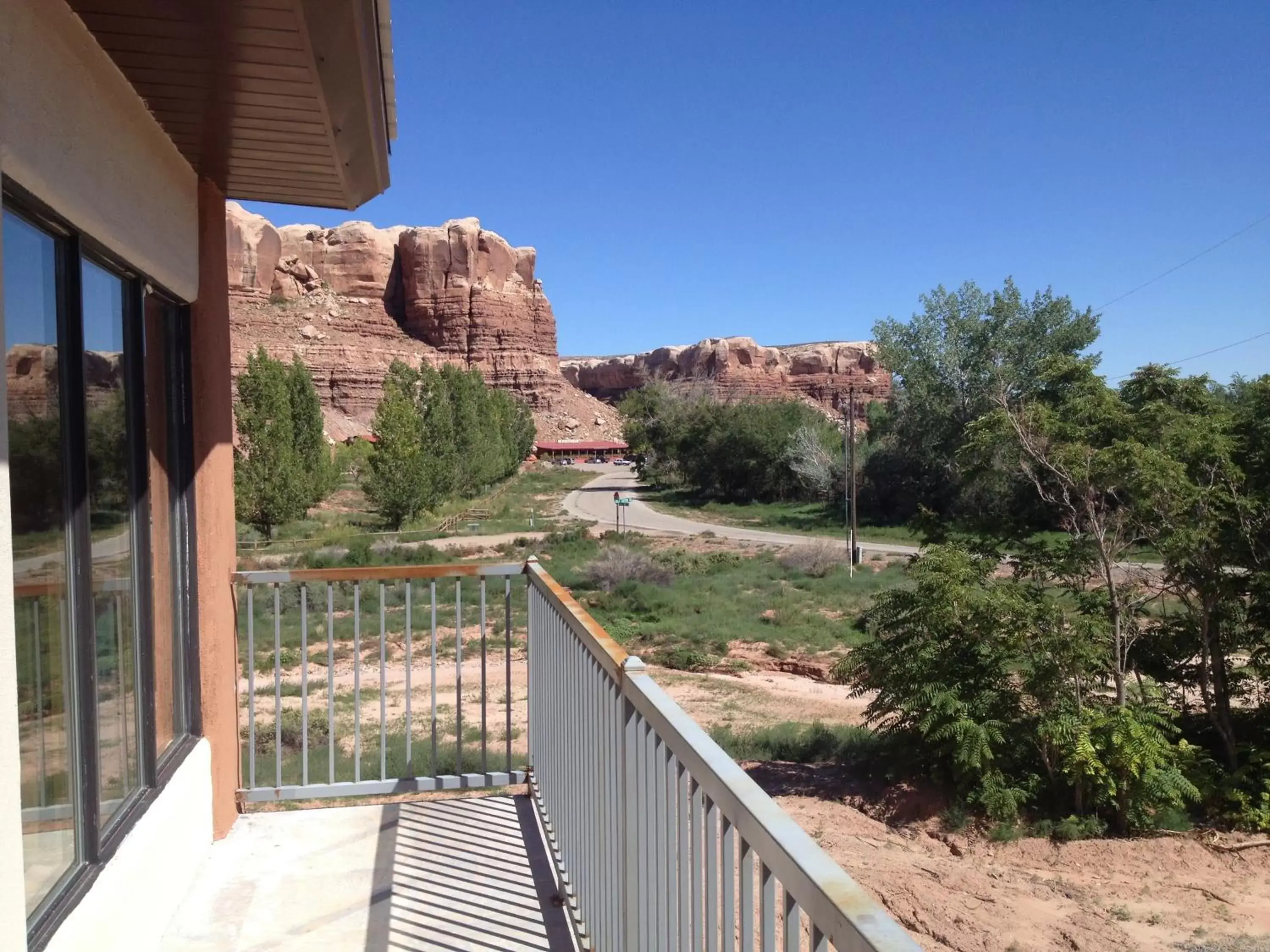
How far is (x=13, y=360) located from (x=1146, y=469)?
8.54 meters

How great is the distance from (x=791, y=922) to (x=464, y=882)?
247 centimetres

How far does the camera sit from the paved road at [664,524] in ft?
96.1

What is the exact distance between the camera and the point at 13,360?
6.59 feet

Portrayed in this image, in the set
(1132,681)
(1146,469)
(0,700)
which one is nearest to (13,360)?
(0,700)

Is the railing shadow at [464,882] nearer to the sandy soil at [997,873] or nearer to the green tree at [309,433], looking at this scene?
the sandy soil at [997,873]

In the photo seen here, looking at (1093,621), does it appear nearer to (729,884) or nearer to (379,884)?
(379,884)

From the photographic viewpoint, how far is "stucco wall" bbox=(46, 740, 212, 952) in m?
2.26

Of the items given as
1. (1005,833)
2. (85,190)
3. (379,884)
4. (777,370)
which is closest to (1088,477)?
(1005,833)

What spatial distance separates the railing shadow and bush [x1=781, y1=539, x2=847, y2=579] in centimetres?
1854

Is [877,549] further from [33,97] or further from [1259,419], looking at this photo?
[33,97]

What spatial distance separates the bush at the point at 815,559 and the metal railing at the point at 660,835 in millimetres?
19477

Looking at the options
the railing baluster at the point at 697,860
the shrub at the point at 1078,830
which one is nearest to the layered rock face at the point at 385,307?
the shrub at the point at 1078,830

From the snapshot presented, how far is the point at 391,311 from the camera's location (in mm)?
76750

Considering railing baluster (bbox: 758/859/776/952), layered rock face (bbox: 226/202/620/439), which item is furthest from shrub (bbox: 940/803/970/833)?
layered rock face (bbox: 226/202/620/439)
